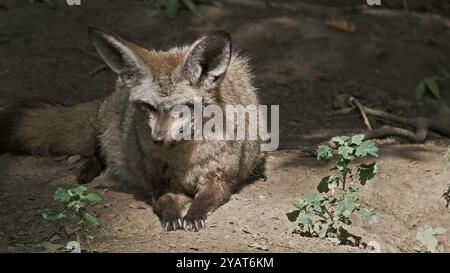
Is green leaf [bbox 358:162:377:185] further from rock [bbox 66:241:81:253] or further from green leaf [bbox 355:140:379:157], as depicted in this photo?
rock [bbox 66:241:81:253]

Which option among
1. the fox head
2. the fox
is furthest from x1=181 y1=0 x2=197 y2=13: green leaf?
the fox head

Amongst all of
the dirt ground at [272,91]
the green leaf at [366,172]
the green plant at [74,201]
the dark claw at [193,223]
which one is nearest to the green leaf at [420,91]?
the dirt ground at [272,91]

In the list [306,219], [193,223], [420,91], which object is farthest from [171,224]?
[420,91]

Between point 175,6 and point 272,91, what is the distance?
1978 mm

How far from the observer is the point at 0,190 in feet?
18.1

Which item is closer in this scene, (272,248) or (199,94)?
(272,248)

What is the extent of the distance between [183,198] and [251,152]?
733 mm

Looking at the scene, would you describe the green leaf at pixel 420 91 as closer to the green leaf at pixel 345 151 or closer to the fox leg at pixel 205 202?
the fox leg at pixel 205 202

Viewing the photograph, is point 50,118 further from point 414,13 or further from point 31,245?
point 414,13

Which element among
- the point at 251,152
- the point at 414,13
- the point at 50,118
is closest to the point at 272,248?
the point at 251,152

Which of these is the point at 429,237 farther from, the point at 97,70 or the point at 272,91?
the point at 97,70

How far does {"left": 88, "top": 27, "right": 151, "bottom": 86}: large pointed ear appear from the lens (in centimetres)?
496

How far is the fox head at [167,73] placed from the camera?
4.88 meters

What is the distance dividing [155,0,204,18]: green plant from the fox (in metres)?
2.84
